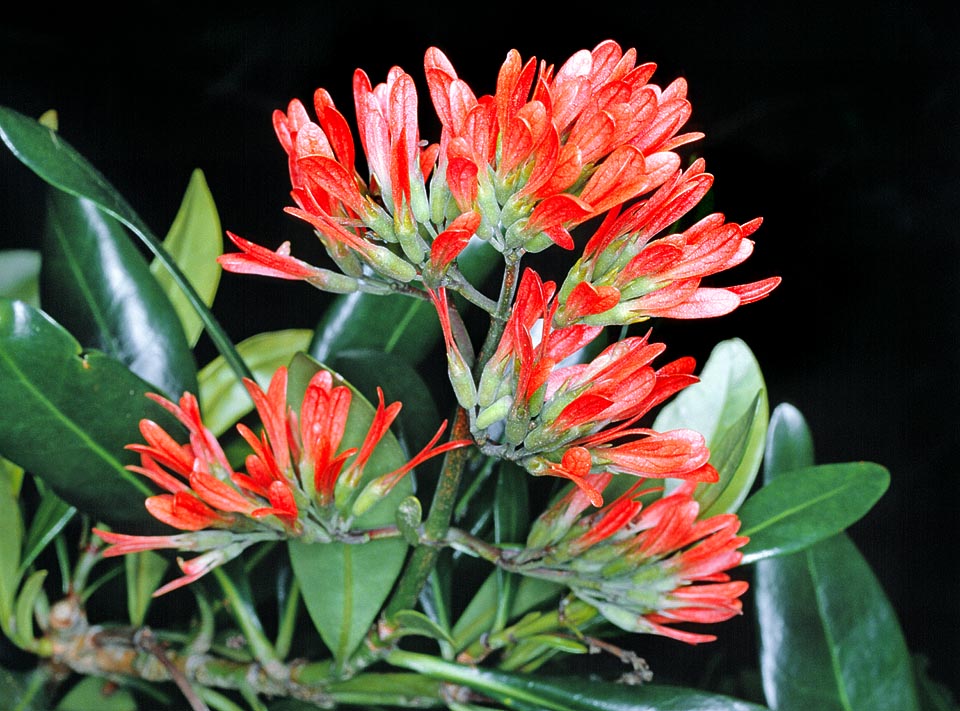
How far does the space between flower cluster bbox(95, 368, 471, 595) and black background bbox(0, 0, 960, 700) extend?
0.88 feet

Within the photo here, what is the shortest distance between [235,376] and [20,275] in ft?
0.56

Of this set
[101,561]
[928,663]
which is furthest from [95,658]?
[928,663]

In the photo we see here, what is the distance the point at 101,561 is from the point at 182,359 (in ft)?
0.60

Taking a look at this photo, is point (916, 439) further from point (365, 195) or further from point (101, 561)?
point (101, 561)

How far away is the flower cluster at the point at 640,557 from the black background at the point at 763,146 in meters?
0.25

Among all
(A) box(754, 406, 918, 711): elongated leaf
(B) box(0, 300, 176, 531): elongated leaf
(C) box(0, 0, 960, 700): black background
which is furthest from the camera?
(C) box(0, 0, 960, 700): black background

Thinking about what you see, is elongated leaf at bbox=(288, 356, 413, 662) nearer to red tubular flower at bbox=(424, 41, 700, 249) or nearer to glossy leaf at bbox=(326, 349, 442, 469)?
glossy leaf at bbox=(326, 349, 442, 469)

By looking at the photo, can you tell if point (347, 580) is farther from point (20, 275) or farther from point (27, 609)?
point (20, 275)

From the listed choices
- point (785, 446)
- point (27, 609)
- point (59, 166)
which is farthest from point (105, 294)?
point (785, 446)

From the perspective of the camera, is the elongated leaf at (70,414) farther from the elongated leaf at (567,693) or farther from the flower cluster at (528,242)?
the elongated leaf at (567,693)

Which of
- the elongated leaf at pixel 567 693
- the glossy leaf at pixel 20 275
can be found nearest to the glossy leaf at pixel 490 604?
the elongated leaf at pixel 567 693

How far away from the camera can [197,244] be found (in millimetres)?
655

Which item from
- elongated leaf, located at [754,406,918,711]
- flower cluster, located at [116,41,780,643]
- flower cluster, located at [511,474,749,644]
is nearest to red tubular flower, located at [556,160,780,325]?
flower cluster, located at [116,41,780,643]

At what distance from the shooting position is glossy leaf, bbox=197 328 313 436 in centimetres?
63
